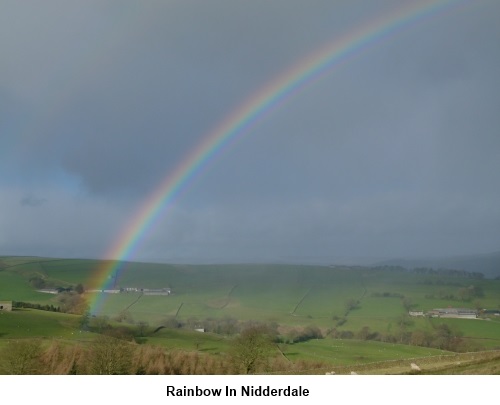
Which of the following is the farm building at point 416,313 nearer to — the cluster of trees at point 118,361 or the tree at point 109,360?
the cluster of trees at point 118,361

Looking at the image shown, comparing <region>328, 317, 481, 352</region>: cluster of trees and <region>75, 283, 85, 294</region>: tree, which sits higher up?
<region>75, 283, 85, 294</region>: tree

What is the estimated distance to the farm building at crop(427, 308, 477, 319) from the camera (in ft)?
320

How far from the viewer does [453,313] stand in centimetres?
9919

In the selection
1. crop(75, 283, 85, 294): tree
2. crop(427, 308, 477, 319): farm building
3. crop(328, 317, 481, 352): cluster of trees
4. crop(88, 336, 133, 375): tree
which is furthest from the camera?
crop(75, 283, 85, 294): tree

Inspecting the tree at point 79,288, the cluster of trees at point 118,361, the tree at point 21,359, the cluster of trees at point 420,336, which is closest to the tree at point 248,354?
the cluster of trees at point 118,361

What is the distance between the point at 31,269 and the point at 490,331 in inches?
4531

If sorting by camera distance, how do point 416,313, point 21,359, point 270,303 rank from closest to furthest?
point 21,359
point 416,313
point 270,303

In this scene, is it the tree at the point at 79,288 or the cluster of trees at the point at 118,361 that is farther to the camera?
the tree at the point at 79,288

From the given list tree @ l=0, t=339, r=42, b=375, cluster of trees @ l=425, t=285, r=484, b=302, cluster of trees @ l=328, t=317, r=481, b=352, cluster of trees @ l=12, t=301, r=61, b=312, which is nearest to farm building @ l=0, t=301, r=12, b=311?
cluster of trees @ l=12, t=301, r=61, b=312

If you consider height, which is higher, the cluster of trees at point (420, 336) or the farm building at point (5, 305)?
the farm building at point (5, 305)

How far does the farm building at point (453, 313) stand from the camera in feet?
320

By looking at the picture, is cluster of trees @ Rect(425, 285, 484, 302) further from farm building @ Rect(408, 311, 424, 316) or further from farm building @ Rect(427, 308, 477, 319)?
farm building @ Rect(408, 311, 424, 316)

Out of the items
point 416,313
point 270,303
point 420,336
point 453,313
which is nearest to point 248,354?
point 420,336

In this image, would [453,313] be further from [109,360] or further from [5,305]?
[5,305]
